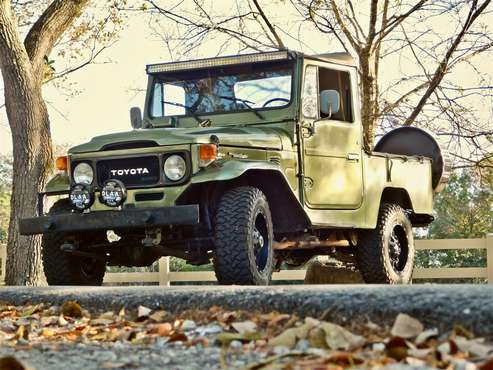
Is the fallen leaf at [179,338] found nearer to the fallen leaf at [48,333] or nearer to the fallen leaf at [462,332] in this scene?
the fallen leaf at [48,333]

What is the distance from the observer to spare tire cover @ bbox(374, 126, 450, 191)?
11.4 meters

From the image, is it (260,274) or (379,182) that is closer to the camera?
(260,274)

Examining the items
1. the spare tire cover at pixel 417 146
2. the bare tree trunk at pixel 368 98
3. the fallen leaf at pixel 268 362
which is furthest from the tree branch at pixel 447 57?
the fallen leaf at pixel 268 362

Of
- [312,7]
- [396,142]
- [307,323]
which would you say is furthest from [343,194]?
[312,7]

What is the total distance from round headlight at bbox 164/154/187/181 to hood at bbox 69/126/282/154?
0.12m

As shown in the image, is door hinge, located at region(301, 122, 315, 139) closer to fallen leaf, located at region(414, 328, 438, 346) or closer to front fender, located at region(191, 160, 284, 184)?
front fender, located at region(191, 160, 284, 184)

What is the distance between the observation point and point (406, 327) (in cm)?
443

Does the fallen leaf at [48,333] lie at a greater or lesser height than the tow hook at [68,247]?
lesser

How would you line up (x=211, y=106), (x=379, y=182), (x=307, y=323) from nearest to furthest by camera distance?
(x=307, y=323) → (x=211, y=106) → (x=379, y=182)

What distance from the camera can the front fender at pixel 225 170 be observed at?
7383 millimetres

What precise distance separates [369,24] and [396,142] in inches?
235

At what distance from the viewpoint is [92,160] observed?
8.09 meters

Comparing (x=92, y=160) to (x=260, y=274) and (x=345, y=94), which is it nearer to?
(x=260, y=274)

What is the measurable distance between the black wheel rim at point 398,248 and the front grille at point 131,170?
126 inches
